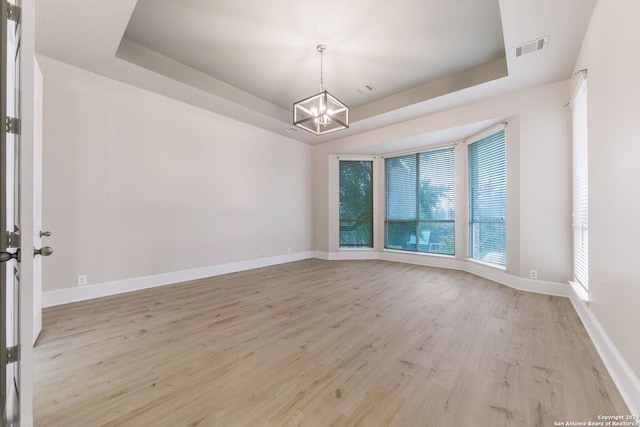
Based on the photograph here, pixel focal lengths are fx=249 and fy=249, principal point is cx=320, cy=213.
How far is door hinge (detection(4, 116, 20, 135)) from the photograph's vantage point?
1.13 meters

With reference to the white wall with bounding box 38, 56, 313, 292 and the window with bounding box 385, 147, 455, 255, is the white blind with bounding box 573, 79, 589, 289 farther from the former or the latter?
the white wall with bounding box 38, 56, 313, 292

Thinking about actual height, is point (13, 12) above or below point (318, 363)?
above

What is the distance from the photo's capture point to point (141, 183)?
3695mm

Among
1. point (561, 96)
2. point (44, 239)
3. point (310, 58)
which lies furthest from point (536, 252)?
point (44, 239)

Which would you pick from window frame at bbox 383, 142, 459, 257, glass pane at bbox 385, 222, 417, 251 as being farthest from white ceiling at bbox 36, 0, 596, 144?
glass pane at bbox 385, 222, 417, 251

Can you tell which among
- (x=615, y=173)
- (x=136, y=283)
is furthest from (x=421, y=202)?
(x=136, y=283)

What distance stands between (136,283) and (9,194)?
2857 mm

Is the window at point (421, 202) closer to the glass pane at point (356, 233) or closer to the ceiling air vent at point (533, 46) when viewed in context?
the glass pane at point (356, 233)

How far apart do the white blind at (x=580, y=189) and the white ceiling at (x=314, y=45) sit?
627mm

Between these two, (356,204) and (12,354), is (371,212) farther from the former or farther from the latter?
(12,354)

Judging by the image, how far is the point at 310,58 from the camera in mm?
3445

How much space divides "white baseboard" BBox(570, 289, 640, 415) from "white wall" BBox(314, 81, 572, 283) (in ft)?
4.02

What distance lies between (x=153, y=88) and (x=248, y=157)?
1.86 m

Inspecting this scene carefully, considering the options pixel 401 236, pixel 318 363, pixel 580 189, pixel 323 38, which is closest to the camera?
pixel 318 363
